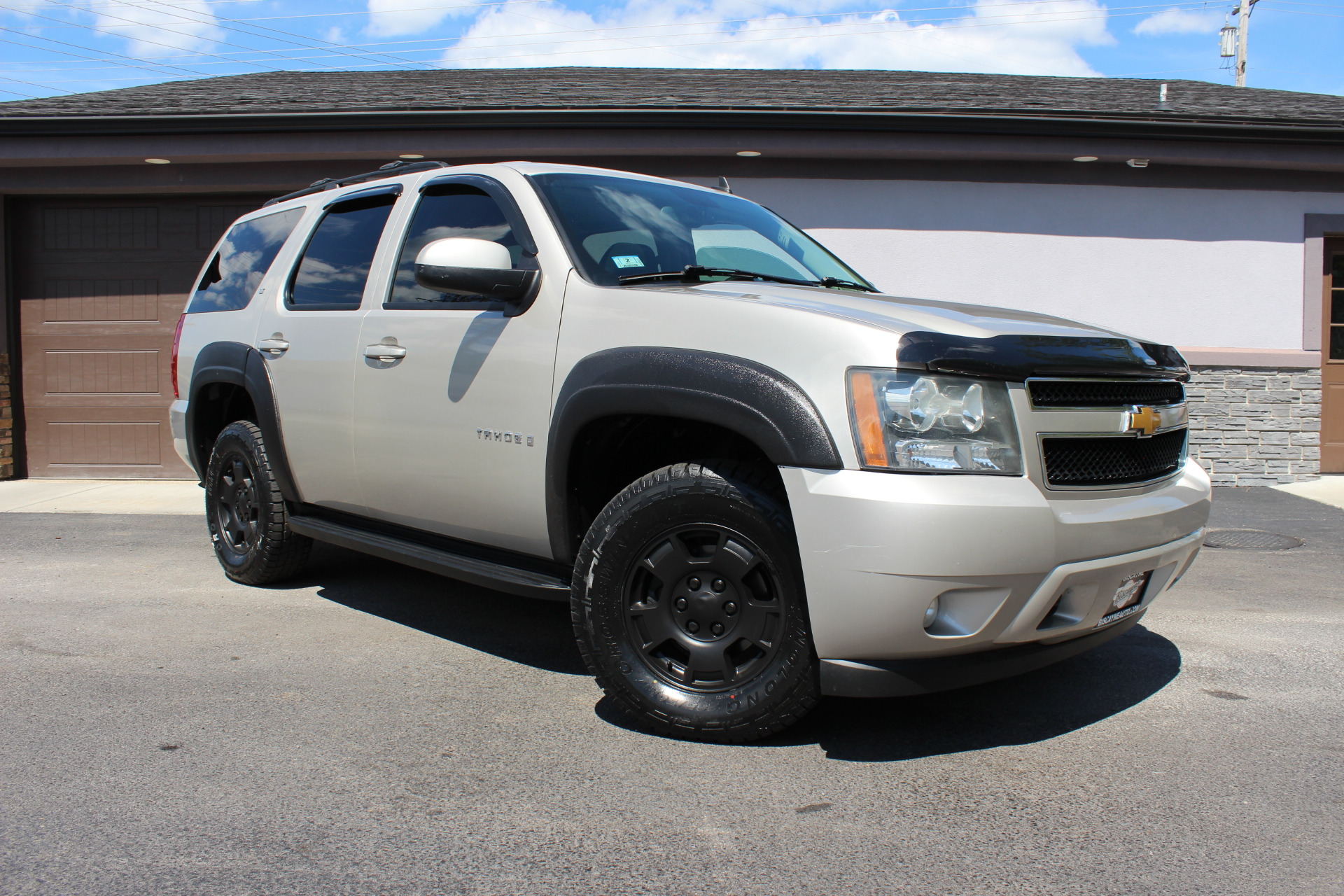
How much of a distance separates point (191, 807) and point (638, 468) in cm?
169

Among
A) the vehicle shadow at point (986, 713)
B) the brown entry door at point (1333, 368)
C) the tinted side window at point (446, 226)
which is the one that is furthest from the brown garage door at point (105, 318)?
the brown entry door at point (1333, 368)

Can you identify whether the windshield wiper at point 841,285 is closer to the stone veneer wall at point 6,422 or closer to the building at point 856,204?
the building at point 856,204

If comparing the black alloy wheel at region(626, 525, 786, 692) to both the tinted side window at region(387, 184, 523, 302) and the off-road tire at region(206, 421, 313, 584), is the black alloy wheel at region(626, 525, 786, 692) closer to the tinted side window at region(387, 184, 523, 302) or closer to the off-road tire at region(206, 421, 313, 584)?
the tinted side window at region(387, 184, 523, 302)

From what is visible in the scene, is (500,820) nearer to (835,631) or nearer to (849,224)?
(835,631)

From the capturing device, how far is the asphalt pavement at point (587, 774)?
91.2 inches

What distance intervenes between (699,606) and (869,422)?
79cm

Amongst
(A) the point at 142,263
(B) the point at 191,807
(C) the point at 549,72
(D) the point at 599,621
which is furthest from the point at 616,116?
(B) the point at 191,807

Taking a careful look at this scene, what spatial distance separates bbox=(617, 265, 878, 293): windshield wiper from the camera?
342 centimetres

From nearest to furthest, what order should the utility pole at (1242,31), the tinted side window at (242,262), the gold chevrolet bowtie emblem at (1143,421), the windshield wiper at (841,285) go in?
the gold chevrolet bowtie emblem at (1143,421), the windshield wiper at (841,285), the tinted side window at (242,262), the utility pole at (1242,31)

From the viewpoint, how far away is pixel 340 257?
448 centimetres

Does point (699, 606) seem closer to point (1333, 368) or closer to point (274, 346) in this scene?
point (274, 346)

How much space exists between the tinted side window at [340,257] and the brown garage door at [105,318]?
5.79 metres

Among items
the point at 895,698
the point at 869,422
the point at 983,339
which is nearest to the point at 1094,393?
the point at 983,339

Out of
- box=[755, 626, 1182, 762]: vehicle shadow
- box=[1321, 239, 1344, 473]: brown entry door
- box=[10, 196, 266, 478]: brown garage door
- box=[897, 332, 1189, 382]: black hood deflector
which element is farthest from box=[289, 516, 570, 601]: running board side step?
box=[1321, 239, 1344, 473]: brown entry door
